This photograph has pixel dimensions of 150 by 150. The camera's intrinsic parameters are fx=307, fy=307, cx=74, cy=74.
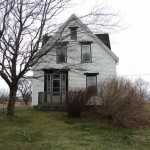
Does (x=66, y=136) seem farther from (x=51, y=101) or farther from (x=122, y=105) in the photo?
(x=51, y=101)

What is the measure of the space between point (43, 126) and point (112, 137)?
4723mm

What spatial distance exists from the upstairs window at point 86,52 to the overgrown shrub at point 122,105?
7.47 metres

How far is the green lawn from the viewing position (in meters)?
12.2

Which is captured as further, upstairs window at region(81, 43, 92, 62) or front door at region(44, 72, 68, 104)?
upstairs window at region(81, 43, 92, 62)

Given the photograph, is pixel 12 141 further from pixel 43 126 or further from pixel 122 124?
pixel 122 124

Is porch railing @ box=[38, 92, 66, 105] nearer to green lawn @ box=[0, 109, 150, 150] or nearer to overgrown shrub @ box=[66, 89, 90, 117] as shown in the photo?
overgrown shrub @ box=[66, 89, 90, 117]

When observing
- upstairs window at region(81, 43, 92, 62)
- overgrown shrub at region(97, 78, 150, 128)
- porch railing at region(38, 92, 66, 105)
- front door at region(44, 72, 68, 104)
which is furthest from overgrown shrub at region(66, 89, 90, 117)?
upstairs window at region(81, 43, 92, 62)

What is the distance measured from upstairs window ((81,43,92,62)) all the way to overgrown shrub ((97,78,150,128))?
24.5 feet

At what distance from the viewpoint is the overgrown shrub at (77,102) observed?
848 inches

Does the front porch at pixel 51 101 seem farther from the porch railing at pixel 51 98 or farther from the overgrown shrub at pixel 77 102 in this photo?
the overgrown shrub at pixel 77 102

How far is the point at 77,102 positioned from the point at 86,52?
796 cm

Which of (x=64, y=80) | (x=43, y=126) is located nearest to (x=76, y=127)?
(x=43, y=126)

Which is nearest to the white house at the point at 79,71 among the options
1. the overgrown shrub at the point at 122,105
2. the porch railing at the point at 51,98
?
the porch railing at the point at 51,98

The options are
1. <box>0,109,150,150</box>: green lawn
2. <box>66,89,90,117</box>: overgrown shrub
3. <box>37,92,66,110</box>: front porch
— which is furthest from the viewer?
<box>37,92,66,110</box>: front porch
